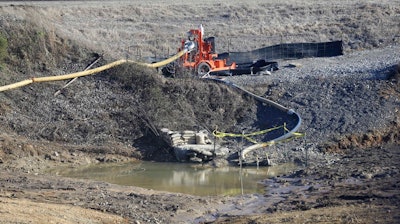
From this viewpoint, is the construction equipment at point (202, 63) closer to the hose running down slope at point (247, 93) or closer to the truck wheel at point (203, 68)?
the truck wheel at point (203, 68)

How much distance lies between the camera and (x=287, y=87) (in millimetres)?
37031

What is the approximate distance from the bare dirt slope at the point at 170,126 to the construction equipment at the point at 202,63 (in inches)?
63.7

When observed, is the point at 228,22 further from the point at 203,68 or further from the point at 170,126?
the point at 170,126

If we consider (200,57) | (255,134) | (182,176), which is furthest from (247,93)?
(182,176)

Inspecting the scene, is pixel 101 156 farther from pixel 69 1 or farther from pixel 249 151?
pixel 69 1

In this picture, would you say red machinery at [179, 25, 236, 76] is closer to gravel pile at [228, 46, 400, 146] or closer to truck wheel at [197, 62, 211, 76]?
truck wheel at [197, 62, 211, 76]

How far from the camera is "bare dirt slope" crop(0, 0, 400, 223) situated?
2380 cm

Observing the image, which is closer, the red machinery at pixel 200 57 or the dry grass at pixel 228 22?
the red machinery at pixel 200 57

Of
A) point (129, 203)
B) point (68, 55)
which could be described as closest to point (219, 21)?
point (68, 55)

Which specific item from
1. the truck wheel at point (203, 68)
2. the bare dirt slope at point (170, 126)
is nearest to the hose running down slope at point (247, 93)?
the bare dirt slope at point (170, 126)

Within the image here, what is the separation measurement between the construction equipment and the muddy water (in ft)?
24.6

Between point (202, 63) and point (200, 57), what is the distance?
35 centimetres

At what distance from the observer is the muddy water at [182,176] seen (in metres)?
28.9

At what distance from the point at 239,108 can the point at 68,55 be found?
7.66 meters
